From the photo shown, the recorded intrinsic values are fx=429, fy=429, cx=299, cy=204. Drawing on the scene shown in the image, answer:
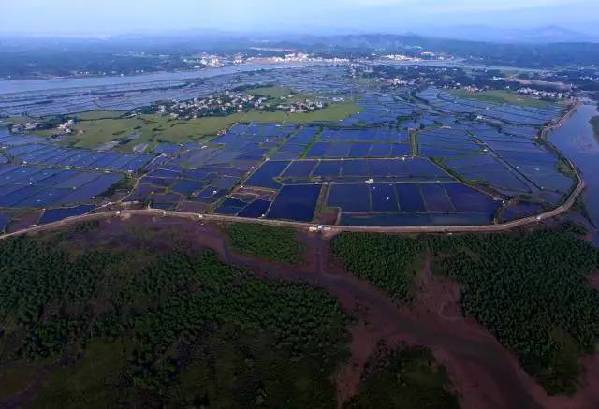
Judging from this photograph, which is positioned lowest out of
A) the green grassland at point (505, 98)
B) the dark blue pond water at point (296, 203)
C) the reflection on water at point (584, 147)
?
the dark blue pond water at point (296, 203)

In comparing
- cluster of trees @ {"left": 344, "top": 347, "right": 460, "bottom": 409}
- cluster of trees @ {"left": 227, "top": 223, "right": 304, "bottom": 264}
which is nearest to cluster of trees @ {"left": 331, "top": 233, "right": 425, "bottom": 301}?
cluster of trees @ {"left": 227, "top": 223, "right": 304, "bottom": 264}

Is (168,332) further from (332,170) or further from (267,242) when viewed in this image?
(332,170)

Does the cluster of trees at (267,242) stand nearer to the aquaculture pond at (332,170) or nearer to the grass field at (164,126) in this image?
the aquaculture pond at (332,170)

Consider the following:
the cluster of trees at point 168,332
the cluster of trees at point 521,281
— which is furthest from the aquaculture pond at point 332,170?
the cluster of trees at point 168,332

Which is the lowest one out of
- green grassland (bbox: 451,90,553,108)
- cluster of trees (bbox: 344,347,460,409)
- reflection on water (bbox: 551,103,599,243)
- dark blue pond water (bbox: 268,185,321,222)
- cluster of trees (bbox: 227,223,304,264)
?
cluster of trees (bbox: 344,347,460,409)

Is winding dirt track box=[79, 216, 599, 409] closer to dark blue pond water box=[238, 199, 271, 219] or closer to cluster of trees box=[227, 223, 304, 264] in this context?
→ cluster of trees box=[227, 223, 304, 264]
